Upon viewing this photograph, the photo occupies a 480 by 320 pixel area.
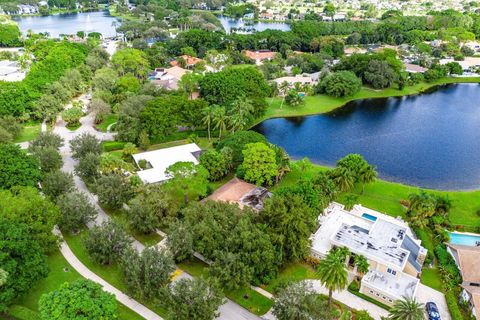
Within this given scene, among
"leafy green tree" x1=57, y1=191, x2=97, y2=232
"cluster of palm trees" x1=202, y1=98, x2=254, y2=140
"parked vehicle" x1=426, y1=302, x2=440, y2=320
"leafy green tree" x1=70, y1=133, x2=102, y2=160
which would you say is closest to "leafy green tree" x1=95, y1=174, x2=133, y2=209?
"leafy green tree" x1=57, y1=191, x2=97, y2=232

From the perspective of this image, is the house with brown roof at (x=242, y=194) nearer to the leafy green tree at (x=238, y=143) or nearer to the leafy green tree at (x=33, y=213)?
the leafy green tree at (x=238, y=143)

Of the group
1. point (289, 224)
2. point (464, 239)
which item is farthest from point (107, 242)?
point (464, 239)

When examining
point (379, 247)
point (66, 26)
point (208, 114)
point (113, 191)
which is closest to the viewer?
point (379, 247)

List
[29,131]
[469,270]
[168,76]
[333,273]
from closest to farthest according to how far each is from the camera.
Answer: [333,273] → [469,270] → [29,131] → [168,76]

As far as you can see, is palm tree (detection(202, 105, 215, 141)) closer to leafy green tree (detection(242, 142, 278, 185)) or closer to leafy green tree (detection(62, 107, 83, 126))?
leafy green tree (detection(242, 142, 278, 185))

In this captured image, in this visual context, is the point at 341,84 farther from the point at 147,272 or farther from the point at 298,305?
the point at 147,272

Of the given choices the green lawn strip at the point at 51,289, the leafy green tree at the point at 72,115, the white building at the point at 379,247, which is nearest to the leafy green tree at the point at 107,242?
the green lawn strip at the point at 51,289

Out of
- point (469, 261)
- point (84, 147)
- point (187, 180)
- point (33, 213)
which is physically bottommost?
point (469, 261)
